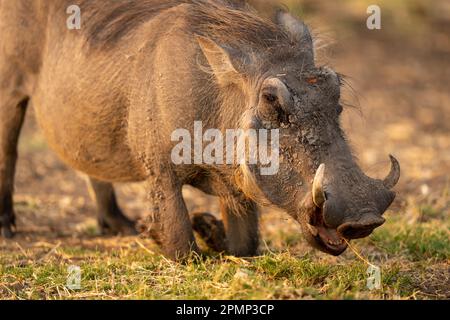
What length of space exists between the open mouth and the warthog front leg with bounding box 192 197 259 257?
3.14 ft

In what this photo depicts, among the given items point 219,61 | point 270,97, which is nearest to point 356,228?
point 270,97

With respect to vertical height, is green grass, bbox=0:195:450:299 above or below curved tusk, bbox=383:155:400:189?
below

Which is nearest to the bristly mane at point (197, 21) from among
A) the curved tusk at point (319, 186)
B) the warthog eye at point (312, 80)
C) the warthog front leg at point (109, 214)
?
the warthog eye at point (312, 80)

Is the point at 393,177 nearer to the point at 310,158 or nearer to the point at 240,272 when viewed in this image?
the point at 310,158

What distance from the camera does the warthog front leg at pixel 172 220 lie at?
486 cm

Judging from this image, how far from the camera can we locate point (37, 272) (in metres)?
4.62

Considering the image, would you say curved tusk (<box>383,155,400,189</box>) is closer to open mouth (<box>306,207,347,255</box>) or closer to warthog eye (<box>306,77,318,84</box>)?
open mouth (<box>306,207,347,255</box>)

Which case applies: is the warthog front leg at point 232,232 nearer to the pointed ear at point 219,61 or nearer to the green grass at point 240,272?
the green grass at point 240,272

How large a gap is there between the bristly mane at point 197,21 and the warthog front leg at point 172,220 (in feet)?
2.87

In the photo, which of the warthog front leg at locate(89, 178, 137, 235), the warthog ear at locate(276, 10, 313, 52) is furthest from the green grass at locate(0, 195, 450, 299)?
the warthog ear at locate(276, 10, 313, 52)

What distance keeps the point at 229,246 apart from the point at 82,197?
2.90 m

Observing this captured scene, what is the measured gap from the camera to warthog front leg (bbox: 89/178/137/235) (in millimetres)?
6469

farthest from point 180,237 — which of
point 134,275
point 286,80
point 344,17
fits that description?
point 344,17

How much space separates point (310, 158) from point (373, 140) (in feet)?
18.2
